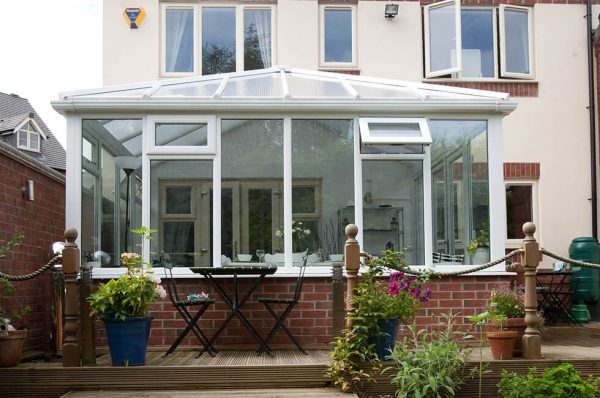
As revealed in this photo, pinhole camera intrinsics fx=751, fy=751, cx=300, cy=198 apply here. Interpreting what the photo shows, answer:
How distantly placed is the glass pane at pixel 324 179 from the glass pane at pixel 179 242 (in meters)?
1.03

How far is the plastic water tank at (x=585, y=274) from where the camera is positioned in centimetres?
1011

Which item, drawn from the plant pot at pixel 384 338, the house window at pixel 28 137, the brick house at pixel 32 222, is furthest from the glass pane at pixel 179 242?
the house window at pixel 28 137

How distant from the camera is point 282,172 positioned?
7.30 m

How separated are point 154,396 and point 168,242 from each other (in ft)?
→ 6.75

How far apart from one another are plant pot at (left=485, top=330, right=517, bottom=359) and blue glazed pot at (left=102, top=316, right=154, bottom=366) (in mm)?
2723

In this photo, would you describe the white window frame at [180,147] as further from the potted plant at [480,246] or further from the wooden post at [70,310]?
the potted plant at [480,246]

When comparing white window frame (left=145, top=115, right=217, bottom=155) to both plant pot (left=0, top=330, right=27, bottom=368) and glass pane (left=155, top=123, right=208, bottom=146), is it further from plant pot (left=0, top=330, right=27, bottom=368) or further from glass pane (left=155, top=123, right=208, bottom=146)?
plant pot (left=0, top=330, right=27, bottom=368)

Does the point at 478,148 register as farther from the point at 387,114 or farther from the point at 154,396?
the point at 154,396

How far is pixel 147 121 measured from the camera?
23.6 ft

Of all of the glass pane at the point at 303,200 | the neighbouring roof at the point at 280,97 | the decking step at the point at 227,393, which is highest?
the neighbouring roof at the point at 280,97

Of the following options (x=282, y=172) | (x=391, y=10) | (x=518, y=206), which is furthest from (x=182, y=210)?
(x=518, y=206)

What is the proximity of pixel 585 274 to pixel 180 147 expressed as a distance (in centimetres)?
610

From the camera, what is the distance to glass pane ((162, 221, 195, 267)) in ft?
23.3

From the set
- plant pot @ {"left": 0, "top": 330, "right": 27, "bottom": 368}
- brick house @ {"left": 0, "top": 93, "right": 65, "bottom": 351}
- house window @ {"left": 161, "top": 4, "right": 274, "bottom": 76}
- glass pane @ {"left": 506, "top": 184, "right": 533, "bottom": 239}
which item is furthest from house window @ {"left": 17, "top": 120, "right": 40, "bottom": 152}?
plant pot @ {"left": 0, "top": 330, "right": 27, "bottom": 368}
